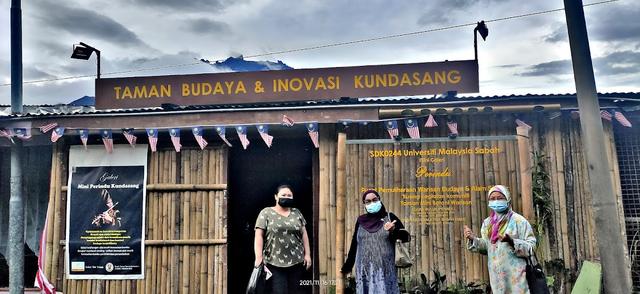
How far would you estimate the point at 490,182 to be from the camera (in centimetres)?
684

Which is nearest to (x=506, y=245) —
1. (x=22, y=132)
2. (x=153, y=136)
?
(x=153, y=136)

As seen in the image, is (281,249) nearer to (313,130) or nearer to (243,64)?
(313,130)

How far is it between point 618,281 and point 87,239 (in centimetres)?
704

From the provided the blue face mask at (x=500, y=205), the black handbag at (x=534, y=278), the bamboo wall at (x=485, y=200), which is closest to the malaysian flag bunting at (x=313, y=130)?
the bamboo wall at (x=485, y=200)

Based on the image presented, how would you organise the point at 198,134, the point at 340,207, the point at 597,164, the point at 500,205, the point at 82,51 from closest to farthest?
the point at 500,205, the point at 597,164, the point at 340,207, the point at 198,134, the point at 82,51

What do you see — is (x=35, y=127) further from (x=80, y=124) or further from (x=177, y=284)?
(x=177, y=284)

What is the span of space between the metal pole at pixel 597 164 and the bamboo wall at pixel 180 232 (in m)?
4.82

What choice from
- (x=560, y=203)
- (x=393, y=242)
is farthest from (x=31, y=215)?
(x=560, y=203)

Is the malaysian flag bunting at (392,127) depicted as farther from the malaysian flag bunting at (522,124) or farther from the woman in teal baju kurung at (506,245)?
the woman in teal baju kurung at (506,245)

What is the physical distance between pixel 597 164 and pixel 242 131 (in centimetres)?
441

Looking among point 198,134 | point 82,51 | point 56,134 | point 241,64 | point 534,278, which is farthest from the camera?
point 241,64

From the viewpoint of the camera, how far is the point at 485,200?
6828 millimetres

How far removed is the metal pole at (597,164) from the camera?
5547 mm

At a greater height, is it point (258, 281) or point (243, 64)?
point (243, 64)
